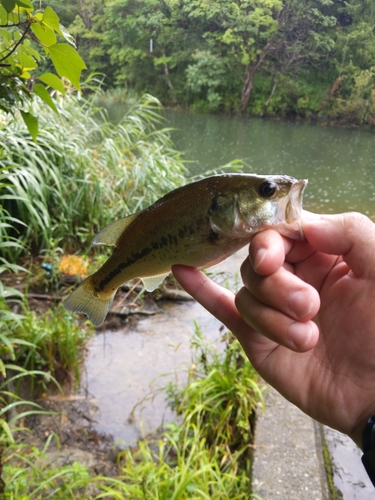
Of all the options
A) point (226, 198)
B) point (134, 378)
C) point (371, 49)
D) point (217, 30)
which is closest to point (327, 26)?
point (371, 49)

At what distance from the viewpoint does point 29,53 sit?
1264 mm

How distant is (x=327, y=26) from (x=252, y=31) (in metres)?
5.82

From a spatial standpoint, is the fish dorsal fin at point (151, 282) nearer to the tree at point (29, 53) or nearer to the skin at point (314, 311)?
the skin at point (314, 311)

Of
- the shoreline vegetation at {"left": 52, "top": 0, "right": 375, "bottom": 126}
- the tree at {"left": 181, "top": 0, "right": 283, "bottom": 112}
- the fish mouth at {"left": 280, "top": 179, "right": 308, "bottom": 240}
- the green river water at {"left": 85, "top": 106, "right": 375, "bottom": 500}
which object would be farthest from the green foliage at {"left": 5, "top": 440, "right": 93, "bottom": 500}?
the tree at {"left": 181, "top": 0, "right": 283, "bottom": 112}

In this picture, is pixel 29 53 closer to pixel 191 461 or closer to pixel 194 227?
pixel 194 227

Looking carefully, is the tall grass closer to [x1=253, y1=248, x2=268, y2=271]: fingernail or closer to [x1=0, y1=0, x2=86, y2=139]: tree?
[x1=0, y1=0, x2=86, y2=139]: tree

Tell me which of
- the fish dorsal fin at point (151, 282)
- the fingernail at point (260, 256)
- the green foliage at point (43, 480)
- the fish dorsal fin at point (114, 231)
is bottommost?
the green foliage at point (43, 480)

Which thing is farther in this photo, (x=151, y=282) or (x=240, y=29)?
(x=240, y=29)

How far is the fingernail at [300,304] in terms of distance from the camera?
105 cm

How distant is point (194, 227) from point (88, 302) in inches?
23.4

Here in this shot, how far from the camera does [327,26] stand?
14.0 m

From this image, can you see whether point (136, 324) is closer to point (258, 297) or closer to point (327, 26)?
point (258, 297)

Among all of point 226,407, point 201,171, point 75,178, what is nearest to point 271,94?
point 201,171

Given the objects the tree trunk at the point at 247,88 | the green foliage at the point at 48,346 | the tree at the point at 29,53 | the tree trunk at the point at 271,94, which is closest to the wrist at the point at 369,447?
the tree at the point at 29,53
